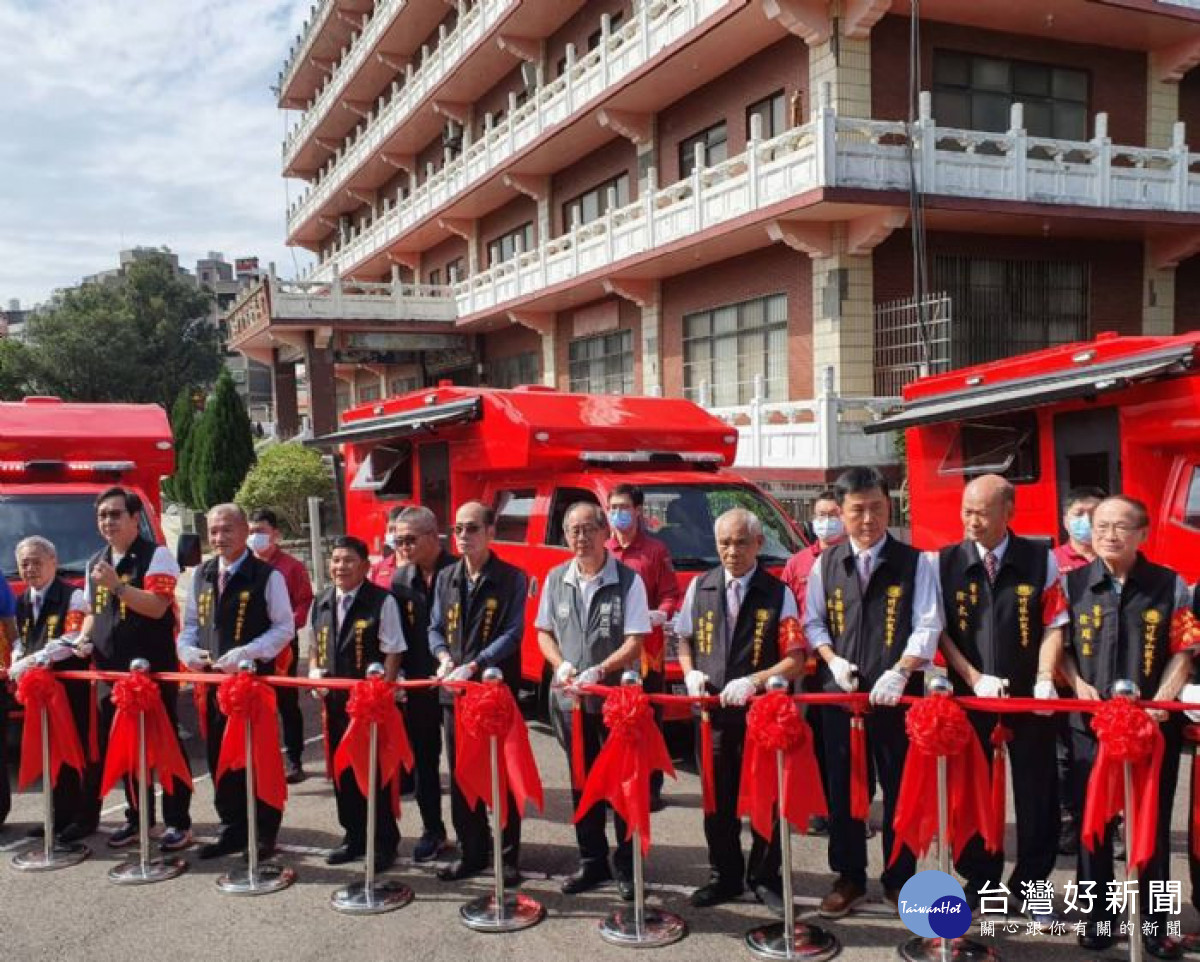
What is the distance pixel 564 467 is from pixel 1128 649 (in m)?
4.60

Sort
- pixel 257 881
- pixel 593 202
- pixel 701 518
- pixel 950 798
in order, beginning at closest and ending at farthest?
pixel 950 798 < pixel 257 881 < pixel 701 518 < pixel 593 202

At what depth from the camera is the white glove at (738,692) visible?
425 centimetres

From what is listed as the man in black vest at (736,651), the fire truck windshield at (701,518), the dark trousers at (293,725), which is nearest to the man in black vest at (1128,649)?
the man in black vest at (736,651)

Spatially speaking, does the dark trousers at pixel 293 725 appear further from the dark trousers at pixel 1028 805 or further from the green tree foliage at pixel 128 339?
the green tree foliage at pixel 128 339

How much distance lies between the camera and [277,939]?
175 inches

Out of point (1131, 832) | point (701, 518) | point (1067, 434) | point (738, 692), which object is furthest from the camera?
point (1067, 434)

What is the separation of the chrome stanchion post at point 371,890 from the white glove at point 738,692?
1.68 meters

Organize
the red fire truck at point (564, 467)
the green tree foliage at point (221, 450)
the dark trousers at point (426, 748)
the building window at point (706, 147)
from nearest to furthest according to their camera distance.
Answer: the dark trousers at point (426, 748), the red fire truck at point (564, 467), the building window at point (706, 147), the green tree foliage at point (221, 450)

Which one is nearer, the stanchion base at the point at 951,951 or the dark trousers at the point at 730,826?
the stanchion base at the point at 951,951

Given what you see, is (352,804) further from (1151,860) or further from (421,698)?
(1151,860)

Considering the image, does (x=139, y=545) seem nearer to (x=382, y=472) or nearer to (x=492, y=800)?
(x=492, y=800)

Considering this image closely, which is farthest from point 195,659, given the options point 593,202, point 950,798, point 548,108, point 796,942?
point 593,202

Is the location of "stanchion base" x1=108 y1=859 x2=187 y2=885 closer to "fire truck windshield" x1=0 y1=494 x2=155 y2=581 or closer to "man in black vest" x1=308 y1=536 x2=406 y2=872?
"man in black vest" x1=308 y1=536 x2=406 y2=872

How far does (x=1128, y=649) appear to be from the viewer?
4.07m
